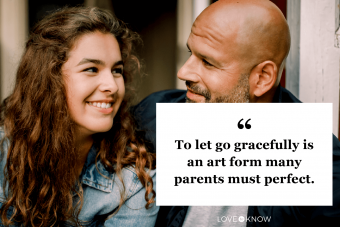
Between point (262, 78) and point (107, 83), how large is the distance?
2.89ft

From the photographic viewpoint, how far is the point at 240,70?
147cm

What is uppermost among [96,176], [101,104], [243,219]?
[101,104]

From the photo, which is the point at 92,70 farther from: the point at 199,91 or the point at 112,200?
the point at 112,200

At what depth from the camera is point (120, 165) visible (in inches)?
59.2

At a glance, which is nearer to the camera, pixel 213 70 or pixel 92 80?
pixel 92 80

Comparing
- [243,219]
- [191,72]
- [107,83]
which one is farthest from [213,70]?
[243,219]

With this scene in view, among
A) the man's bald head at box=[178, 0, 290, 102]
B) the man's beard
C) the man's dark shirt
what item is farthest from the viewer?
the man's beard

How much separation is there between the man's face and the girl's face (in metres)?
0.43

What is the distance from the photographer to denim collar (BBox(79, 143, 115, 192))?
147 cm

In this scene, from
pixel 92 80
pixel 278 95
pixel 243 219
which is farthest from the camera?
pixel 278 95

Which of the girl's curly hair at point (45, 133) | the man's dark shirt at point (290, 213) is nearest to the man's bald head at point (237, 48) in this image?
the man's dark shirt at point (290, 213)

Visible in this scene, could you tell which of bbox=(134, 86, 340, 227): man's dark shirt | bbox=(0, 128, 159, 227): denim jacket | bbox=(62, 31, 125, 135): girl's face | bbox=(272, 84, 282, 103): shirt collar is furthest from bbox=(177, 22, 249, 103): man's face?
bbox=(0, 128, 159, 227): denim jacket

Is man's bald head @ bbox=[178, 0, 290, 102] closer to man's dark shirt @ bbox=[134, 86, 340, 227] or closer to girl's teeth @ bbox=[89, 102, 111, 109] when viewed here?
man's dark shirt @ bbox=[134, 86, 340, 227]

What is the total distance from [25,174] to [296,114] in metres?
1.49
